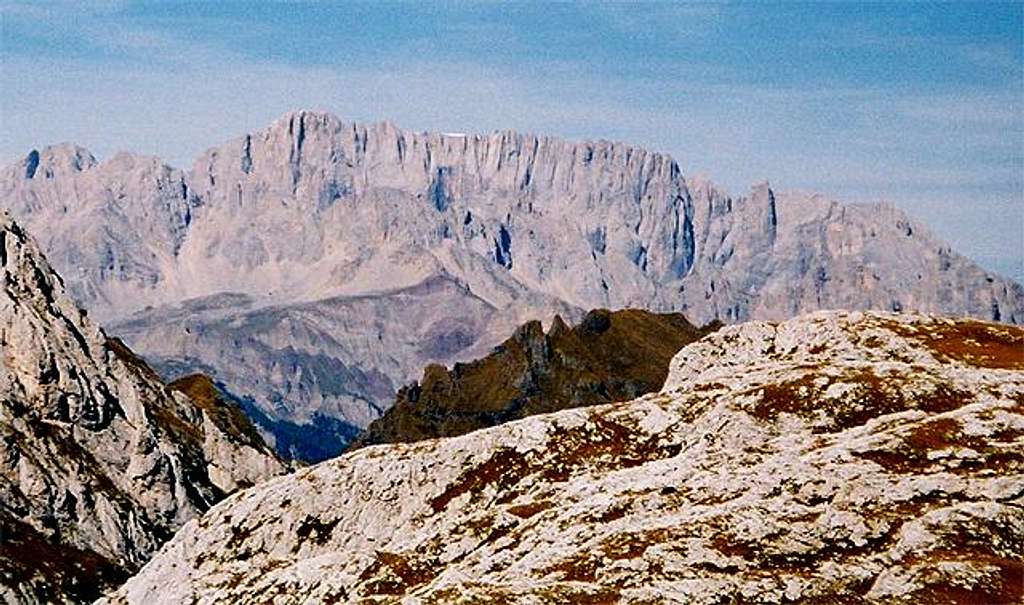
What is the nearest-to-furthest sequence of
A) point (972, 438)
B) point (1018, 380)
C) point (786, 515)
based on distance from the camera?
point (786, 515), point (972, 438), point (1018, 380)

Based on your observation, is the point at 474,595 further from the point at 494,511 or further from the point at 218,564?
the point at 218,564

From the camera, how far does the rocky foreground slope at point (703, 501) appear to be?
69.9 m

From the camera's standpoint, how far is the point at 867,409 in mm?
99812

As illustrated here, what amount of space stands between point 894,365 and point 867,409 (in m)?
8.86

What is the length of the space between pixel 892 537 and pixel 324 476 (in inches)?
2214

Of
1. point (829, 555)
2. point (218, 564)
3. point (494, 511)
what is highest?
point (829, 555)

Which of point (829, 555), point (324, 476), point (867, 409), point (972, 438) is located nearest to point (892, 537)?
point (829, 555)

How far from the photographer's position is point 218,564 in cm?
10894

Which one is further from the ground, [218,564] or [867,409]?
[867,409]

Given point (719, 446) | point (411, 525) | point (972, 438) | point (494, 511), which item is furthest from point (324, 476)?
point (972, 438)

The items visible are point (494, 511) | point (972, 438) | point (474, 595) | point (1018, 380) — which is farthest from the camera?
point (1018, 380)

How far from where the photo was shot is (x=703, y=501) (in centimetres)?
8250

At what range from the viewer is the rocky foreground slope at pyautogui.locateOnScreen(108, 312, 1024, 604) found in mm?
69938

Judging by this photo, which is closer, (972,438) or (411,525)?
(972,438)
